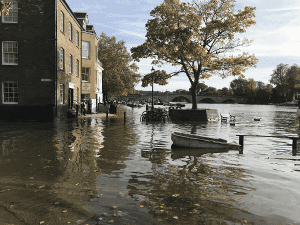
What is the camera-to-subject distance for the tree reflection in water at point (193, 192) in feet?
16.4

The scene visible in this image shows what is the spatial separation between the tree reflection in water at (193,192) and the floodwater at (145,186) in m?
0.02

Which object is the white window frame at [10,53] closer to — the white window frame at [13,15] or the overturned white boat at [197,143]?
the white window frame at [13,15]

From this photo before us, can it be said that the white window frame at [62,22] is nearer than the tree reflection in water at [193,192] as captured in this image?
No

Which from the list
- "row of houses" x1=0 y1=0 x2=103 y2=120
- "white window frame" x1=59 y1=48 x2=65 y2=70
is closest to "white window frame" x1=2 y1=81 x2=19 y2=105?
"row of houses" x1=0 y1=0 x2=103 y2=120

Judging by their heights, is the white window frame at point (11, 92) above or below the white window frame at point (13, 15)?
below

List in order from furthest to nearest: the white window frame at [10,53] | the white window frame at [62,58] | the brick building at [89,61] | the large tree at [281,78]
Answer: the large tree at [281,78] < the brick building at [89,61] < the white window frame at [62,58] < the white window frame at [10,53]

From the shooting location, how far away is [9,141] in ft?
41.7

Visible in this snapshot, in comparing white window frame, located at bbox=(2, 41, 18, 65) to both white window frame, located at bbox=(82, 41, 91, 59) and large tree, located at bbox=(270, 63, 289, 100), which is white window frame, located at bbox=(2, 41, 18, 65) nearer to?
white window frame, located at bbox=(82, 41, 91, 59)

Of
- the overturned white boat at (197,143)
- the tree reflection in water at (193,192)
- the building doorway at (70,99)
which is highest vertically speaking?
the building doorway at (70,99)

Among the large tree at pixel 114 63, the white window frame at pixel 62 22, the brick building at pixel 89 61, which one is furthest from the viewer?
the large tree at pixel 114 63

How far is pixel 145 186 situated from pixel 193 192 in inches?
43.1

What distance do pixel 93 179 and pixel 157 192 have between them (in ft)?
5.77

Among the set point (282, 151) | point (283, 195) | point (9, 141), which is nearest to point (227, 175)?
point (283, 195)

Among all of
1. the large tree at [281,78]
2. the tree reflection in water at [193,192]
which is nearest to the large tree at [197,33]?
the tree reflection in water at [193,192]
